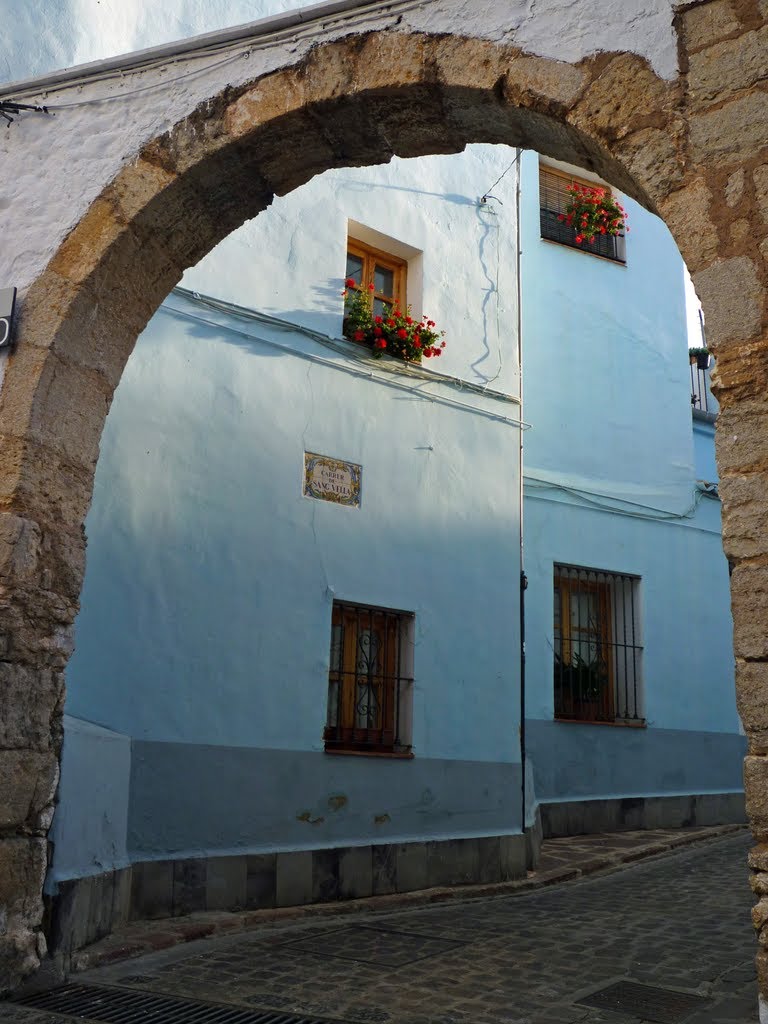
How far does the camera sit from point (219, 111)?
3.84 m

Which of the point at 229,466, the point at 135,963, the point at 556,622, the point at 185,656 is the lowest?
the point at 135,963

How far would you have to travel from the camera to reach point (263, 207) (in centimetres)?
423

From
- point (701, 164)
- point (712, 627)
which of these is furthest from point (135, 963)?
point (712, 627)

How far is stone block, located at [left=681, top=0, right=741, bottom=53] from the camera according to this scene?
3.07 meters

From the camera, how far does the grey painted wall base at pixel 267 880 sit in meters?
4.18

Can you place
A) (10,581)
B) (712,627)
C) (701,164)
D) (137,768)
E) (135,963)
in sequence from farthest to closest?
(712,627) < (137,768) < (135,963) < (10,581) < (701,164)

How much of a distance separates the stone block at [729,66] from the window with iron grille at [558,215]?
635cm

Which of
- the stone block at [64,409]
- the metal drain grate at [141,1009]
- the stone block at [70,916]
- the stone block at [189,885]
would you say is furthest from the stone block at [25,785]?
the stone block at [189,885]

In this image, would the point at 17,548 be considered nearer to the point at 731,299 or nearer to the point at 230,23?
the point at 731,299

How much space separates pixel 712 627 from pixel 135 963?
6.74m

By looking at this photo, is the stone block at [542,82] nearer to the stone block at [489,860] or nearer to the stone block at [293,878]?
the stone block at [293,878]

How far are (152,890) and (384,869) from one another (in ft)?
5.16

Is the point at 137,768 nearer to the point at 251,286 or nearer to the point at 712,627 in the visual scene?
the point at 251,286

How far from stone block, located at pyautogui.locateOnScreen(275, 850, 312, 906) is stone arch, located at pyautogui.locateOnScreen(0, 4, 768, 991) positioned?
2145mm
